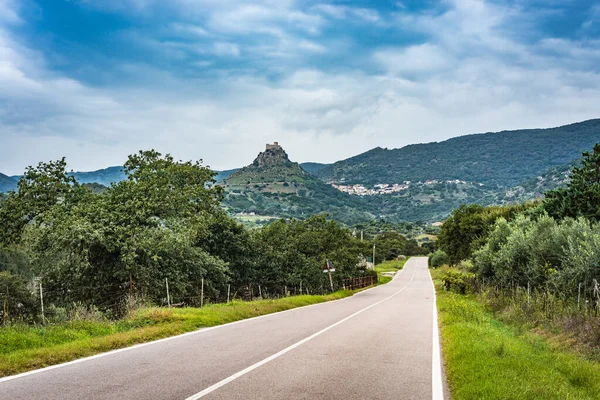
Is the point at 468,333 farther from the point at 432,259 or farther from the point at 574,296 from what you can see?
the point at 432,259

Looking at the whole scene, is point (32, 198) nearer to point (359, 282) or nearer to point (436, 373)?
point (436, 373)

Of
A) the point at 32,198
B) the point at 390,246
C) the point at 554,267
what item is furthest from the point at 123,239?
the point at 390,246

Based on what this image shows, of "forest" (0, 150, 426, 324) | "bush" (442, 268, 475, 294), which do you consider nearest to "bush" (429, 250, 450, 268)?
"bush" (442, 268, 475, 294)

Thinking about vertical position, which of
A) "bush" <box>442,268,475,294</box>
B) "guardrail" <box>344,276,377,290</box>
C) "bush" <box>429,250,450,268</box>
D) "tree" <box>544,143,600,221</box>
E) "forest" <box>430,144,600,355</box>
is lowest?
"bush" <box>429,250,450,268</box>

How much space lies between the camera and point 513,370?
7.32m

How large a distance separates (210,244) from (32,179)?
12300 millimetres

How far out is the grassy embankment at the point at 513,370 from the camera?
6.17 metres

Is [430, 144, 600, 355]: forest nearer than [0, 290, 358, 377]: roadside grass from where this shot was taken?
No

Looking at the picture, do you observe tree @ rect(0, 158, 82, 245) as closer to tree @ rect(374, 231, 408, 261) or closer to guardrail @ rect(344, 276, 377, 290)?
guardrail @ rect(344, 276, 377, 290)

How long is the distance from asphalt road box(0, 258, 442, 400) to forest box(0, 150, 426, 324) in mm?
5092

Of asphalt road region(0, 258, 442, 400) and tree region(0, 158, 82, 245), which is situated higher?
tree region(0, 158, 82, 245)

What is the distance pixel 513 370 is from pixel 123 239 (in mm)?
17564

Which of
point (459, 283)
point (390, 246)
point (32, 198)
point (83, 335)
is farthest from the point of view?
point (390, 246)

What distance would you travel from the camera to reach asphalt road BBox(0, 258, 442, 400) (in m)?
5.88
